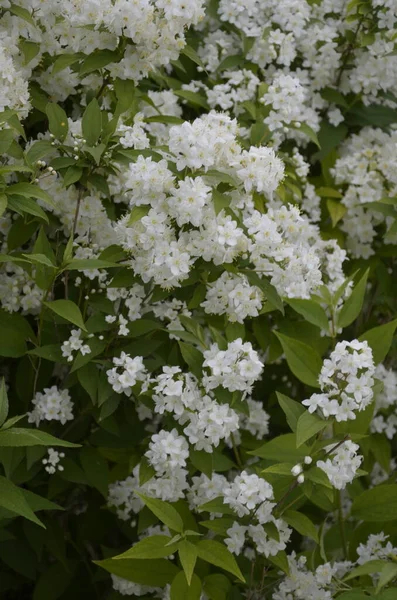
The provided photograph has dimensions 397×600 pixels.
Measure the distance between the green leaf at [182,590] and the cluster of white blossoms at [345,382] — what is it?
26.6 inches

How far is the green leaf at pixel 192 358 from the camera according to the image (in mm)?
2783

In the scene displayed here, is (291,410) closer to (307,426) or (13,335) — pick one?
(307,426)

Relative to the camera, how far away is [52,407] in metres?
3.06

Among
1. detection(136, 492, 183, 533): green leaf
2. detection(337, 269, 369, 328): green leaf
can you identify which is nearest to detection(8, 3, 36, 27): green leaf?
detection(337, 269, 369, 328): green leaf

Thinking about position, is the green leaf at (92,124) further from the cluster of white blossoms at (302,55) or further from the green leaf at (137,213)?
the cluster of white blossoms at (302,55)

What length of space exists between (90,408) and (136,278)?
0.54m

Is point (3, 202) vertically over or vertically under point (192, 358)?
over

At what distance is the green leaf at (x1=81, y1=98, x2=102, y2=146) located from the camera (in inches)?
112

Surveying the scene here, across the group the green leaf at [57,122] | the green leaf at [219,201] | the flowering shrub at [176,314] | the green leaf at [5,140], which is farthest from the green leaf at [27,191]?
the green leaf at [219,201]

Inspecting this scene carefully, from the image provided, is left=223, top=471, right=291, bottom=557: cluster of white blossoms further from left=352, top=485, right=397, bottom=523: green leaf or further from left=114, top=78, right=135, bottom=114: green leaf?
left=114, top=78, right=135, bottom=114: green leaf

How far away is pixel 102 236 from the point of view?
3.26m

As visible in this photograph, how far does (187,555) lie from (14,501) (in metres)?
0.53

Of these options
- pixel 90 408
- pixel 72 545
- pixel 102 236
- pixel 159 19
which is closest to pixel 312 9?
pixel 159 19

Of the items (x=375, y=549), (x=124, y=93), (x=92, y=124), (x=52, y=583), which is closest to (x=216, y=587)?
(x=375, y=549)
